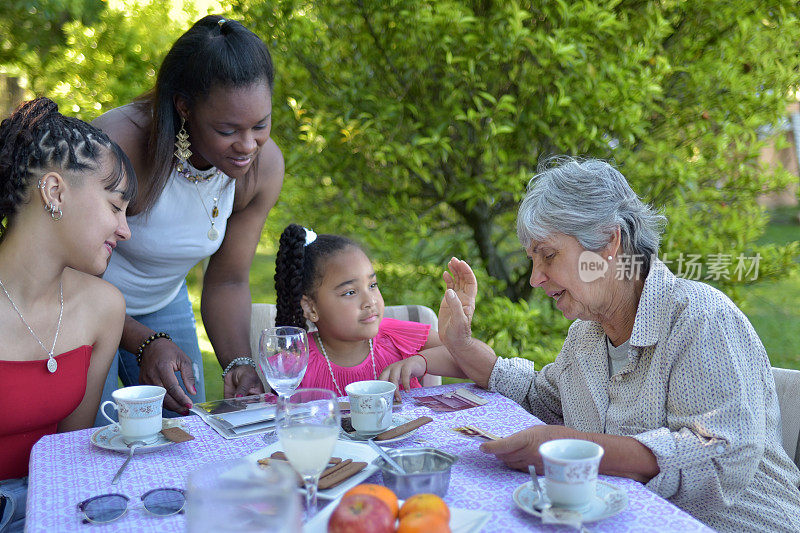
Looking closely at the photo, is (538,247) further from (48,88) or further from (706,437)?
(48,88)

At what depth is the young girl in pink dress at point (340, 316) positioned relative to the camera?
273cm

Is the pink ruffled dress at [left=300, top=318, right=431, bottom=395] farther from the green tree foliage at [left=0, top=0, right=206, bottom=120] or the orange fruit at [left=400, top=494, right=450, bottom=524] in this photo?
the green tree foliage at [left=0, top=0, right=206, bottom=120]

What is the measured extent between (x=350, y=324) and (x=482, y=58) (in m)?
1.71

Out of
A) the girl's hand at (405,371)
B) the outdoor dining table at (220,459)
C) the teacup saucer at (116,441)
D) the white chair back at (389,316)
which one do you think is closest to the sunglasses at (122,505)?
the outdoor dining table at (220,459)

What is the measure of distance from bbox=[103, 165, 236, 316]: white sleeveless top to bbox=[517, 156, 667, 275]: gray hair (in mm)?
1244

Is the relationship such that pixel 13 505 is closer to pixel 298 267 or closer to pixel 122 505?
pixel 122 505

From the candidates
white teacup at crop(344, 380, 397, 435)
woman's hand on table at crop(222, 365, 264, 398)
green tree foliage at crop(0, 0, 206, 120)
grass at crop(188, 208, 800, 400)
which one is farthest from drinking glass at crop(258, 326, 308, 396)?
grass at crop(188, 208, 800, 400)

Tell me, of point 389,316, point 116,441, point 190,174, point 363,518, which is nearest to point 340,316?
point 389,316

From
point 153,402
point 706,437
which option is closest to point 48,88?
point 153,402

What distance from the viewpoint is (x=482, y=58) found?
3.72 m

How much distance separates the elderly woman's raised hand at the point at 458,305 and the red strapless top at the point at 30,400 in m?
1.15

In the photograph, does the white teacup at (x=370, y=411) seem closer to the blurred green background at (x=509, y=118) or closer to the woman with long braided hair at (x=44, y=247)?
the woman with long braided hair at (x=44, y=247)

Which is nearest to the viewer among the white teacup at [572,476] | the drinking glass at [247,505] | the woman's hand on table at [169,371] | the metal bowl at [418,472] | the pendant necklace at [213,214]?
the drinking glass at [247,505]

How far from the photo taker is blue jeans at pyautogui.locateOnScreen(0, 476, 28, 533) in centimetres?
193
